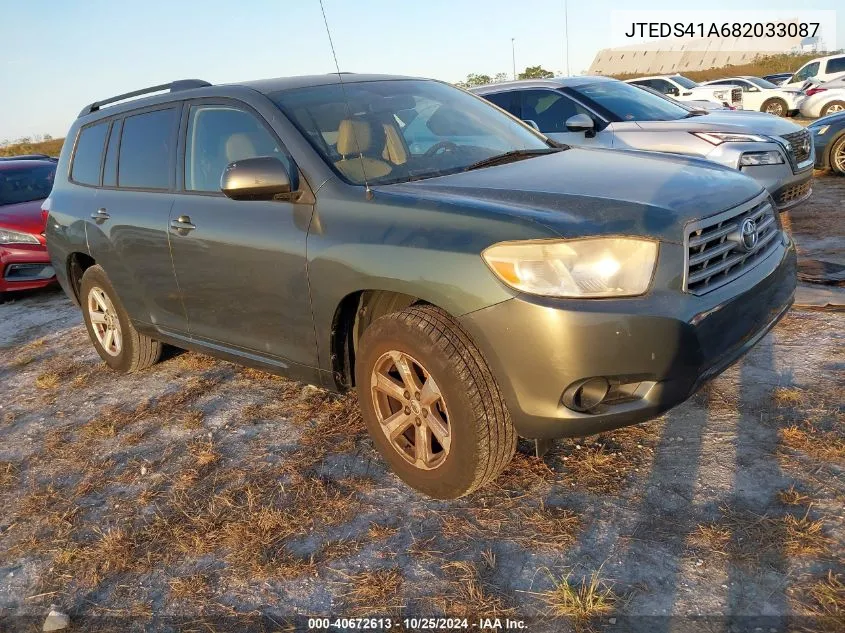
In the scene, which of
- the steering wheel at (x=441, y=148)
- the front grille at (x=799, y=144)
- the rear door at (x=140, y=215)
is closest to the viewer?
the steering wheel at (x=441, y=148)

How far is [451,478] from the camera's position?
267cm

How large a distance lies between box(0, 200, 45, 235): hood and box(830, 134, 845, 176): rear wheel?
9749 millimetres

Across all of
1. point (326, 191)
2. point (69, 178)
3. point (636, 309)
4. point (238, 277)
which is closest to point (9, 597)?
point (238, 277)

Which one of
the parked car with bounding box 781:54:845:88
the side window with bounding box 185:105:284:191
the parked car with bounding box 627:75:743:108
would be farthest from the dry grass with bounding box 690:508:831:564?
the parked car with bounding box 781:54:845:88

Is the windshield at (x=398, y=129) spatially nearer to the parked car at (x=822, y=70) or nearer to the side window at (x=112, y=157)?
the side window at (x=112, y=157)

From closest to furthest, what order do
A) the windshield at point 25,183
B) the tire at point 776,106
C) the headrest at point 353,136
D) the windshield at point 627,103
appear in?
the headrest at point 353,136, the windshield at point 627,103, the windshield at point 25,183, the tire at point 776,106

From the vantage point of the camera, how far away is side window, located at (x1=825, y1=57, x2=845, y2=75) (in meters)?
19.7

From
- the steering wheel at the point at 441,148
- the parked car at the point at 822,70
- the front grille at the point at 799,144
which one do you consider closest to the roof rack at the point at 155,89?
the steering wheel at the point at 441,148

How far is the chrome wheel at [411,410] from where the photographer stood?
2.69 metres

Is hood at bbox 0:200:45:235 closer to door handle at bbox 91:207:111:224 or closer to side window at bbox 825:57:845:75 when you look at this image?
door handle at bbox 91:207:111:224

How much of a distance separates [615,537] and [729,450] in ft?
2.52

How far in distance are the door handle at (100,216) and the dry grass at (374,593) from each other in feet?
9.62

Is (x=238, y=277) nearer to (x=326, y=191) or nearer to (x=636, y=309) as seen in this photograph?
(x=326, y=191)

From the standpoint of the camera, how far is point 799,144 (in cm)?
681
